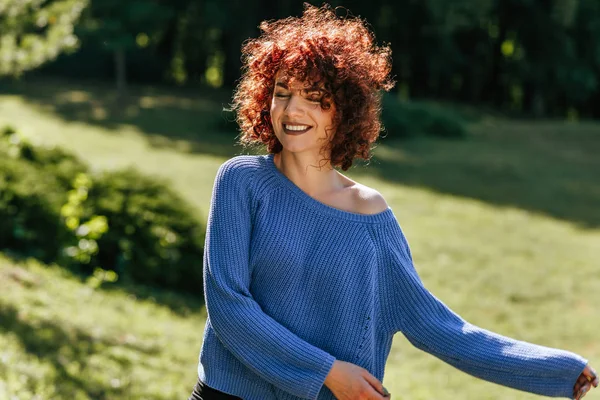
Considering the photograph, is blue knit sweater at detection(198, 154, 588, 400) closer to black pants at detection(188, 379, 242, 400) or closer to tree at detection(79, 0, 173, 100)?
black pants at detection(188, 379, 242, 400)

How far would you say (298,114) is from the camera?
2.34 m

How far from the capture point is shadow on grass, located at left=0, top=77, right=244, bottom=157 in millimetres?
19391

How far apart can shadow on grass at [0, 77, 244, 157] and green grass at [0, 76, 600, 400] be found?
0.10 metres

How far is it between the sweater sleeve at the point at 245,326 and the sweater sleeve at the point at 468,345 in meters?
0.32

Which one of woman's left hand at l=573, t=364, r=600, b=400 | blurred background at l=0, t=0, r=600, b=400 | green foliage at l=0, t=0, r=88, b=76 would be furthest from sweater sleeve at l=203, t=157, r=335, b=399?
green foliage at l=0, t=0, r=88, b=76

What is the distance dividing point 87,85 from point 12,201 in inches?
825

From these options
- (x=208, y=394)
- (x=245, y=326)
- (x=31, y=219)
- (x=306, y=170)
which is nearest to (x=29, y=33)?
(x=31, y=219)

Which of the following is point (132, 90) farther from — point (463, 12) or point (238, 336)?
point (238, 336)

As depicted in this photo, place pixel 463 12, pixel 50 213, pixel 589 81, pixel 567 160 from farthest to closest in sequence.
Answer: pixel 589 81
pixel 463 12
pixel 567 160
pixel 50 213

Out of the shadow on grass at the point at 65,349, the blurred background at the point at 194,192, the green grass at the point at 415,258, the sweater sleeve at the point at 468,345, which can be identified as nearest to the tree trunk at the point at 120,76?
the blurred background at the point at 194,192

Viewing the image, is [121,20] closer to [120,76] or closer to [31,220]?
[120,76]

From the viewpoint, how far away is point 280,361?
222 centimetres

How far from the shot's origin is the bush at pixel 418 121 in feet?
72.1

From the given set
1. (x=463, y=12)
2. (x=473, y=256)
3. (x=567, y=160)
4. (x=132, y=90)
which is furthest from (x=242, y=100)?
(x=132, y=90)
